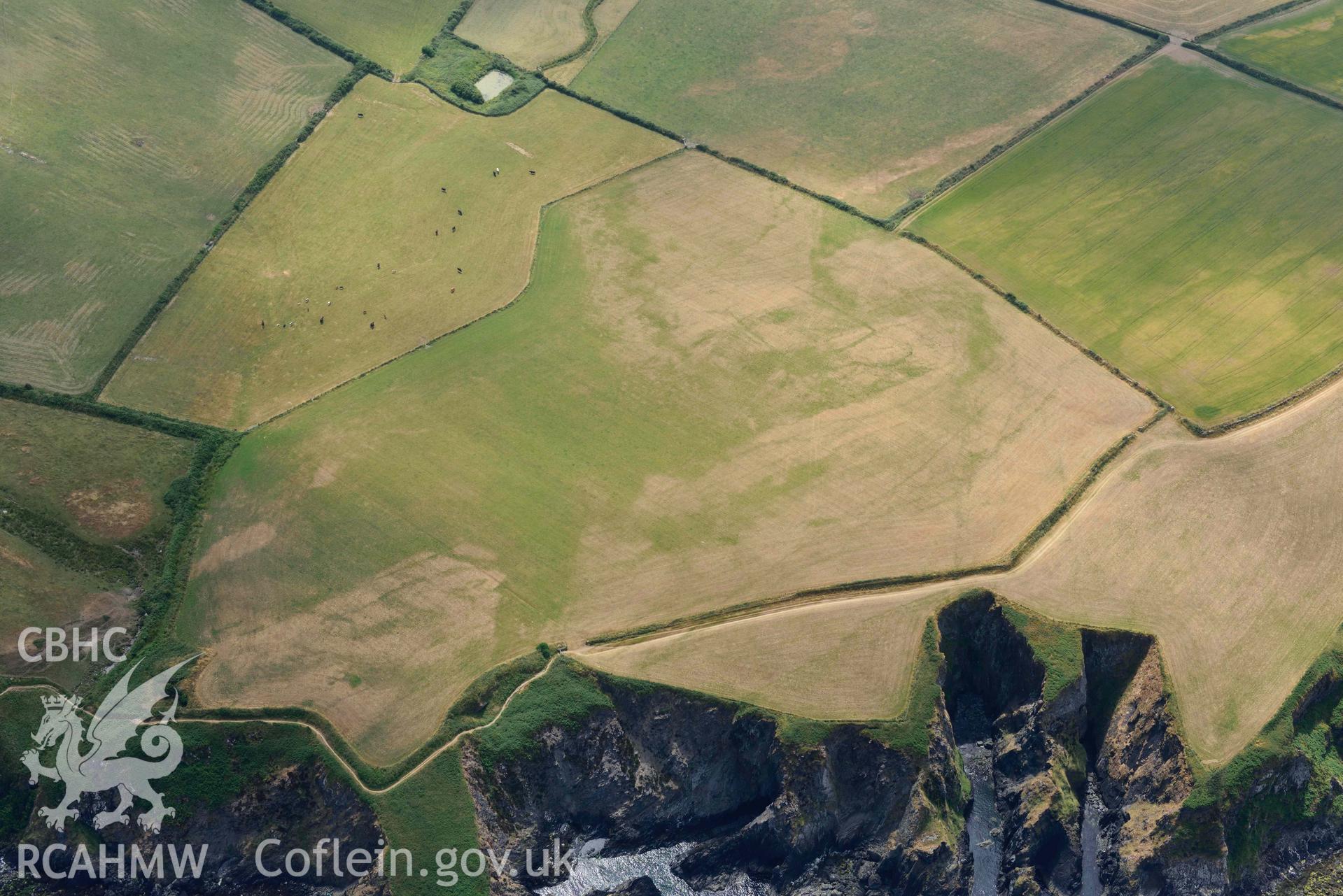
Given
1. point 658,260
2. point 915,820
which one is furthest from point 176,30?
point 915,820

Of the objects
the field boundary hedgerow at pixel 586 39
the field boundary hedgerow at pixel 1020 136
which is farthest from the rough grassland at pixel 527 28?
the field boundary hedgerow at pixel 1020 136

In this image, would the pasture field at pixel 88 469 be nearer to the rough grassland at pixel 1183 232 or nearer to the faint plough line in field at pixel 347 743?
the faint plough line in field at pixel 347 743

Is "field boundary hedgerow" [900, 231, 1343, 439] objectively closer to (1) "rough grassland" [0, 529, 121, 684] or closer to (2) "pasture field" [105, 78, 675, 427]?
(2) "pasture field" [105, 78, 675, 427]

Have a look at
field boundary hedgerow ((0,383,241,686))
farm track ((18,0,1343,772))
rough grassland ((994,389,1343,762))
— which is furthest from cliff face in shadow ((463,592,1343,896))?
field boundary hedgerow ((0,383,241,686))

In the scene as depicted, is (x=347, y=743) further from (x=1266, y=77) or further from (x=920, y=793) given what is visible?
(x=1266, y=77)

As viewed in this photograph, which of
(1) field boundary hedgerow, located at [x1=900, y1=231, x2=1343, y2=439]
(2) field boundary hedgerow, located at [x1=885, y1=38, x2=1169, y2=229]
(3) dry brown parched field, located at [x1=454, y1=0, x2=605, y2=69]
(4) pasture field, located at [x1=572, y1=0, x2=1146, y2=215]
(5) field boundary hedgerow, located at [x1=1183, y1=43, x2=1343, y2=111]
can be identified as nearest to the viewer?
(1) field boundary hedgerow, located at [x1=900, y1=231, x2=1343, y2=439]

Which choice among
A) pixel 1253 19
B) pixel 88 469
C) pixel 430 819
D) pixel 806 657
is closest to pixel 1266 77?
pixel 1253 19
